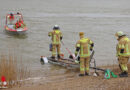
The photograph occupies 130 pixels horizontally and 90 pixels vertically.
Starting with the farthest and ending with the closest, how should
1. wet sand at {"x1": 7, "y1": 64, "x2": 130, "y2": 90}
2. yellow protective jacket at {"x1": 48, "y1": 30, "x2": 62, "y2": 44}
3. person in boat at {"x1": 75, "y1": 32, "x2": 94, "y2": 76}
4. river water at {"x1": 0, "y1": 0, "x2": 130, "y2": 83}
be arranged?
river water at {"x1": 0, "y1": 0, "x2": 130, "y2": 83} < yellow protective jacket at {"x1": 48, "y1": 30, "x2": 62, "y2": 44} < person in boat at {"x1": 75, "y1": 32, "x2": 94, "y2": 76} < wet sand at {"x1": 7, "y1": 64, "x2": 130, "y2": 90}

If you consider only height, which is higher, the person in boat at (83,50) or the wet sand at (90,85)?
the person in boat at (83,50)

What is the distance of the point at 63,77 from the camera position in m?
8.81

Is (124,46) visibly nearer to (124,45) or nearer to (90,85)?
(124,45)

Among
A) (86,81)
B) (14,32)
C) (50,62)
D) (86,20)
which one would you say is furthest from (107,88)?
(86,20)

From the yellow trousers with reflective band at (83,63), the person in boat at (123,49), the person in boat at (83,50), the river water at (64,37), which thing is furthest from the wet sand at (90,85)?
the river water at (64,37)

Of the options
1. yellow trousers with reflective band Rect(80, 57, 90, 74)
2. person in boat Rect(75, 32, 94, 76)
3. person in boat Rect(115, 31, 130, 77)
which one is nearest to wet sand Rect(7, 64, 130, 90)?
person in boat Rect(115, 31, 130, 77)

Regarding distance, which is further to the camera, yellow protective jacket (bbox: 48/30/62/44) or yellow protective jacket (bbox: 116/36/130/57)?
yellow protective jacket (bbox: 48/30/62/44)

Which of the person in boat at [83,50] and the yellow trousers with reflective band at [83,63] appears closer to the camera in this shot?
the person in boat at [83,50]

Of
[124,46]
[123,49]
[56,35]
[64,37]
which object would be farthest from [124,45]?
[64,37]

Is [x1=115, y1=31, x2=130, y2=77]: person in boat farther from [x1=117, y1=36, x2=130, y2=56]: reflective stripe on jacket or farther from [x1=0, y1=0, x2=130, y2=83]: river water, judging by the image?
[x1=0, y1=0, x2=130, y2=83]: river water

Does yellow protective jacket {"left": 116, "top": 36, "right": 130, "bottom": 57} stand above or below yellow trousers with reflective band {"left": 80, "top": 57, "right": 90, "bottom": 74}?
above

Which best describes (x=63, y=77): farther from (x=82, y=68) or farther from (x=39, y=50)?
(x=39, y=50)

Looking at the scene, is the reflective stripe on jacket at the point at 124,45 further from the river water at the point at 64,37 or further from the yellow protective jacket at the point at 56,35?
the yellow protective jacket at the point at 56,35

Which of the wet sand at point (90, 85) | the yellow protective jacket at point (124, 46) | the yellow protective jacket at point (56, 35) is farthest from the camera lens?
the yellow protective jacket at point (56, 35)
